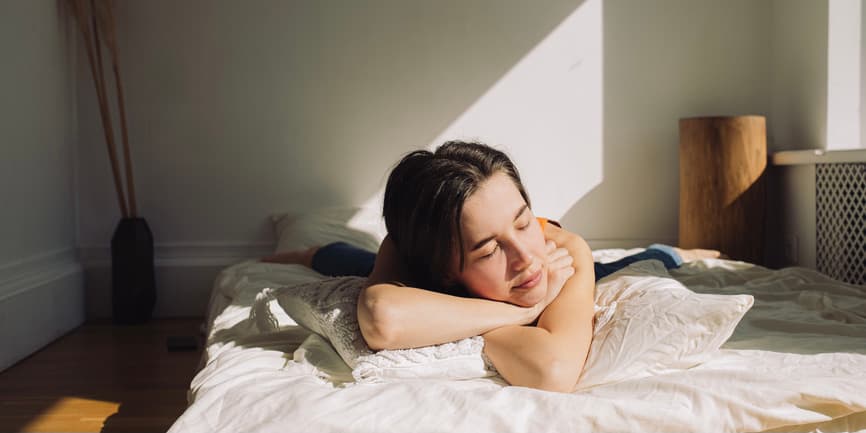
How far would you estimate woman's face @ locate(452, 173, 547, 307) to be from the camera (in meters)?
1.34

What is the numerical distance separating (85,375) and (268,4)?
6.56 feet

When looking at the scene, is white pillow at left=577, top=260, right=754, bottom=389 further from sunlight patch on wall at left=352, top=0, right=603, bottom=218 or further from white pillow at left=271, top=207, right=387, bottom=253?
sunlight patch on wall at left=352, top=0, right=603, bottom=218

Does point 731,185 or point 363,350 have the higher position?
point 731,185

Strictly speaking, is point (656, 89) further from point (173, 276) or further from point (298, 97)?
point (173, 276)

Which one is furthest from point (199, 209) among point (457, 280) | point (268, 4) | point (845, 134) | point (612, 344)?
point (845, 134)

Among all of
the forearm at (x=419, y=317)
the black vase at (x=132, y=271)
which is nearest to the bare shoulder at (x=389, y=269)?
the forearm at (x=419, y=317)

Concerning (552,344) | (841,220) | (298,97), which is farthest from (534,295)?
(298,97)

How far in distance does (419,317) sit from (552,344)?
24 cm

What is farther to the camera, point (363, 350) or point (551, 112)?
point (551, 112)

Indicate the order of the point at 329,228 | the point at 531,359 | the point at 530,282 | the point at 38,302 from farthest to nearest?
1. the point at 329,228
2. the point at 38,302
3. the point at 530,282
4. the point at 531,359

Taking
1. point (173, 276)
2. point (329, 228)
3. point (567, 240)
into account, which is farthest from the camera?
point (173, 276)

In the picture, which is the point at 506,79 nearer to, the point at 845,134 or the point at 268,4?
the point at 268,4

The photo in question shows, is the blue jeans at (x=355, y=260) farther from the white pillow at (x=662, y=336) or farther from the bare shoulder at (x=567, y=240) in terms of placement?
the white pillow at (x=662, y=336)

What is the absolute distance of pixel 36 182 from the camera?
3.17 m
